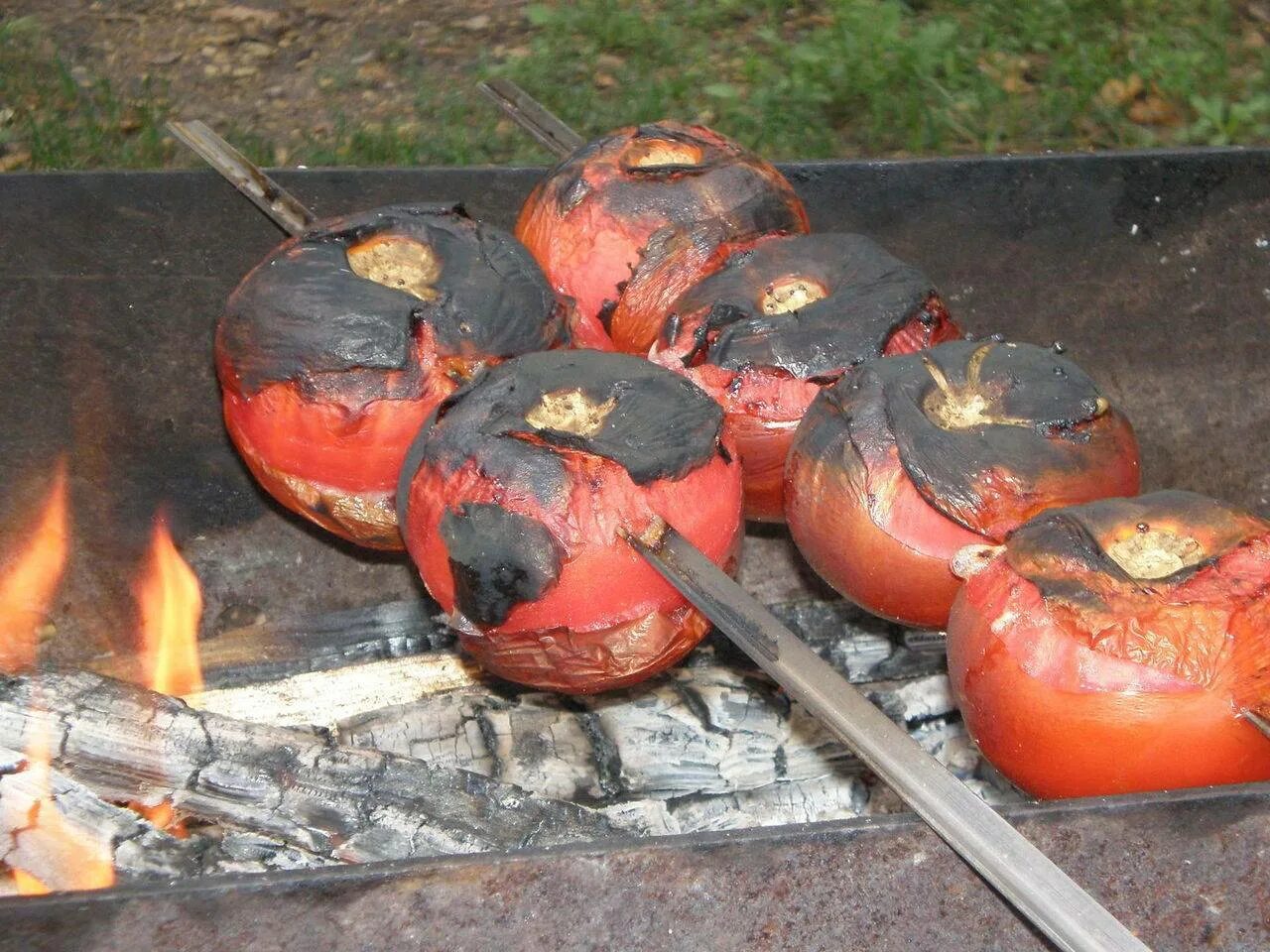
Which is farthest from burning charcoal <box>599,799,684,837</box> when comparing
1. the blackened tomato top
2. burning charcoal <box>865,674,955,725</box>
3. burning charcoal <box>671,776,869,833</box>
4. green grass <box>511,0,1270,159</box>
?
green grass <box>511,0,1270,159</box>

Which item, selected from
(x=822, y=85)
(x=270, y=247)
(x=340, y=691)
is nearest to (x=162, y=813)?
(x=340, y=691)

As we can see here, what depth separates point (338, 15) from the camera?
5570 mm

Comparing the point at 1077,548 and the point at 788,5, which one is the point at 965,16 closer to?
the point at 788,5

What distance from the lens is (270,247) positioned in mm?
2715

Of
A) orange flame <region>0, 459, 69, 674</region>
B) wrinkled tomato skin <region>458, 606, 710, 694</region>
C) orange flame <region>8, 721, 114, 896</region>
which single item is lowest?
orange flame <region>0, 459, 69, 674</region>

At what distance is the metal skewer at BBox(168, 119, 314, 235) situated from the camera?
2645 millimetres

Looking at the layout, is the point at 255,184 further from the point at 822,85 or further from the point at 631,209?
the point at 822,85

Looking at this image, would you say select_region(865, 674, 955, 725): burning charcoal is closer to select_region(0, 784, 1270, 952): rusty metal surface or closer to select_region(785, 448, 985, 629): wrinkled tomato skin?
select_region(785, 448, 985, 629): wrinkled tomato skin

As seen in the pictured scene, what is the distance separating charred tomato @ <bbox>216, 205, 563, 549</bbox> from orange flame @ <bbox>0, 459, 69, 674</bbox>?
53 cm

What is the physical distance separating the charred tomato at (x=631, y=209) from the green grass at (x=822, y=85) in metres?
2.21

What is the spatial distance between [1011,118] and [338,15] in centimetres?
277

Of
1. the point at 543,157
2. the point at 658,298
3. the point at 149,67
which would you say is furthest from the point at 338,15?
the point at 658,298

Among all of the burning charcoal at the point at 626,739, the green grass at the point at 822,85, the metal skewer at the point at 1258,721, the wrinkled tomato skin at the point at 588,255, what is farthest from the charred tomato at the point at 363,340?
the green grass at the point at 822,85

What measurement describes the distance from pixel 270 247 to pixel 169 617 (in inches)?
31.5
